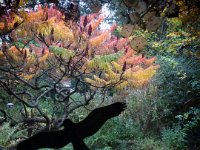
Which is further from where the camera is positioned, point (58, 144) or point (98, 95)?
point (98, 95)

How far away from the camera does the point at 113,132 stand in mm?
4891

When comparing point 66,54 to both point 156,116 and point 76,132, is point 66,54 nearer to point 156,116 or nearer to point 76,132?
point 156,116

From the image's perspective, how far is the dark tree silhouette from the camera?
37 cm

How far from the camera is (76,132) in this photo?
378 mm

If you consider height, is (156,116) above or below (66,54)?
below

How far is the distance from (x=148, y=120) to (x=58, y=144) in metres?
4.86

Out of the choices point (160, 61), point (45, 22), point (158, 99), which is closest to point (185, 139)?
point (158, 99)

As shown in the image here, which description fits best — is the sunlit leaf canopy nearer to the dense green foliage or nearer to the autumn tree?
the autumn tree

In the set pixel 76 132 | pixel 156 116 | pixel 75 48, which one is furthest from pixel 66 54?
pixel 76 132

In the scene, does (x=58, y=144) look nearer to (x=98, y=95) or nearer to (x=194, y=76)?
(x=194, y=76)

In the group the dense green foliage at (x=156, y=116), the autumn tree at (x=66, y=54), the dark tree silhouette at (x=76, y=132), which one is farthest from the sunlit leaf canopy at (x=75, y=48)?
the dark tree silhouette at (x=76, y=132)

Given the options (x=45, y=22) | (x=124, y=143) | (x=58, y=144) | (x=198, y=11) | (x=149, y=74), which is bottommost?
(x=124, y=143)

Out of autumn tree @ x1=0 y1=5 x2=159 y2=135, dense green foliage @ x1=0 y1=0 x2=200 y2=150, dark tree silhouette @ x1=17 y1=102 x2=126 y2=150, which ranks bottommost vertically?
dense green foliage @ x1=0 y1=0 x2=200 y2=150

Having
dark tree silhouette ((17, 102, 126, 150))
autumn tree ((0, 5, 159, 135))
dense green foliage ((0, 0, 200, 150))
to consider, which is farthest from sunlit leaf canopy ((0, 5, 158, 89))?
dark tree silhouette ((17, 102, 126, 150))
